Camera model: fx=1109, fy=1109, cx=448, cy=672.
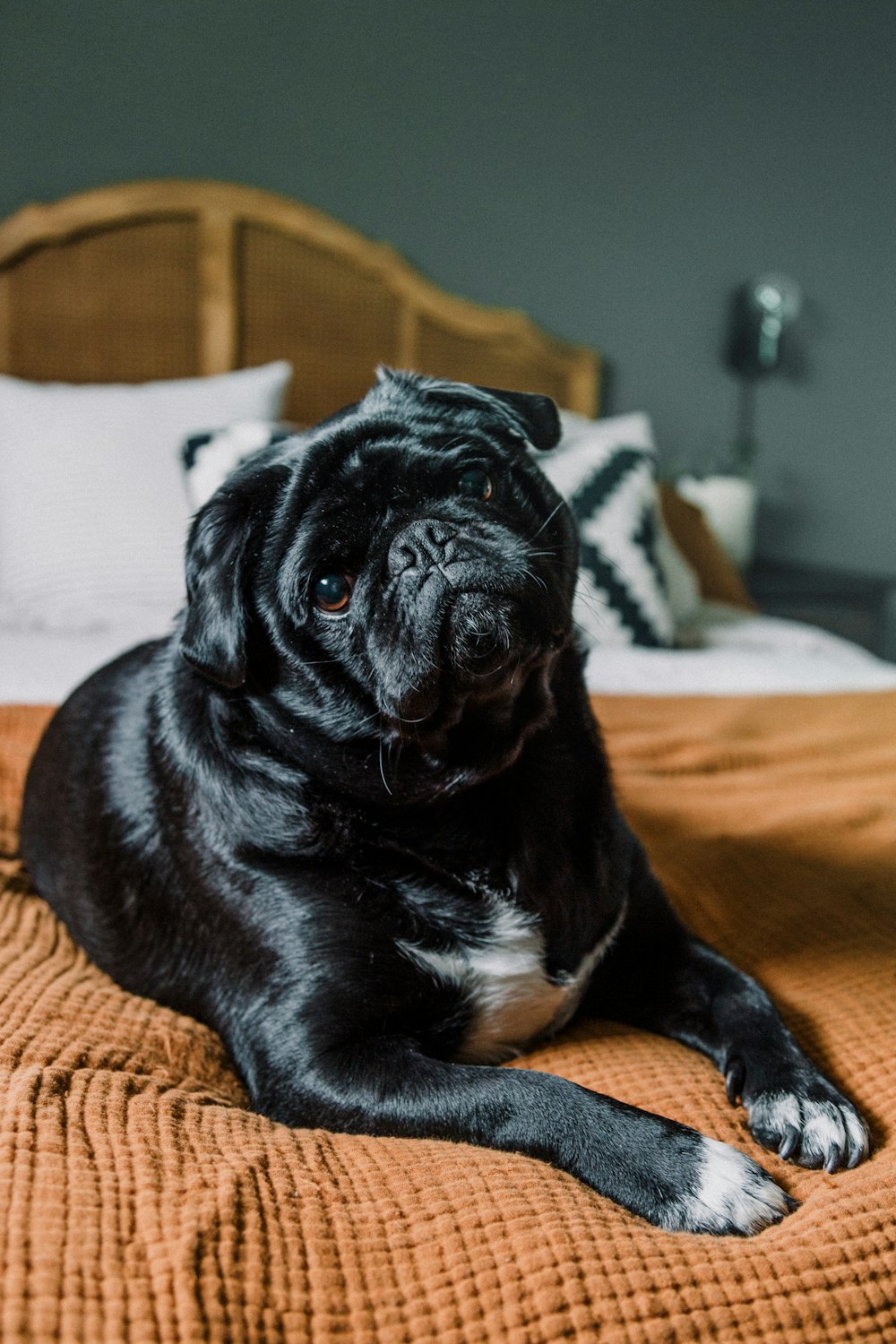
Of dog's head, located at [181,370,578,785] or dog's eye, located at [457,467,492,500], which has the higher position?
dog's eye, located at [457,467,492,500]

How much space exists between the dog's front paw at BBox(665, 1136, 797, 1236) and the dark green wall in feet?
11.7

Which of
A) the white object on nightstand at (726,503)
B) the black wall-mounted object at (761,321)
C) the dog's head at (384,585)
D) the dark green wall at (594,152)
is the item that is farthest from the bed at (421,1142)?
the black wall-mounted object at (761,321)

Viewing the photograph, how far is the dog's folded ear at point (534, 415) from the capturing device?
1.22 meters

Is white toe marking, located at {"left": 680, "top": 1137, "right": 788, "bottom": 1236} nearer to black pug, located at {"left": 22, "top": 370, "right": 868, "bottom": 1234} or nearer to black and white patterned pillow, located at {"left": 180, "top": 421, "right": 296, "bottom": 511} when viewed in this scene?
black pug, located at {"left": 22, "top": 370, "right": 868, "bottom": 1234}

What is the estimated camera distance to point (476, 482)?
1.14m

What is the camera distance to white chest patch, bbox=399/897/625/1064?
3.50 feet

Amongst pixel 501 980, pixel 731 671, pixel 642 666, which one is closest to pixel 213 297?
pixel 642 666

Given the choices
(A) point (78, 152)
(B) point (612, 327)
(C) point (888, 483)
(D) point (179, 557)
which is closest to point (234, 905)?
(D) point (179, 557)

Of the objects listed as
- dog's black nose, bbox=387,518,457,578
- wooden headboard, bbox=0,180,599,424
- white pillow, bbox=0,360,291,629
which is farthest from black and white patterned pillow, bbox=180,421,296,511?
dog's black nose, bbox=387,518,457,578

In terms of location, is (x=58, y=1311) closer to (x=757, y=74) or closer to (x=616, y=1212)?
(x=616, y=1212)

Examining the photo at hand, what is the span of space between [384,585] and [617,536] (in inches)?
65.8

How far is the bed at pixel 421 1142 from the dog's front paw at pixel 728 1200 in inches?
0.7

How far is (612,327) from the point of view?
439cm

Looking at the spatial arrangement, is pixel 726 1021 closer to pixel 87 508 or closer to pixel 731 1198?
pixel 731 1198
